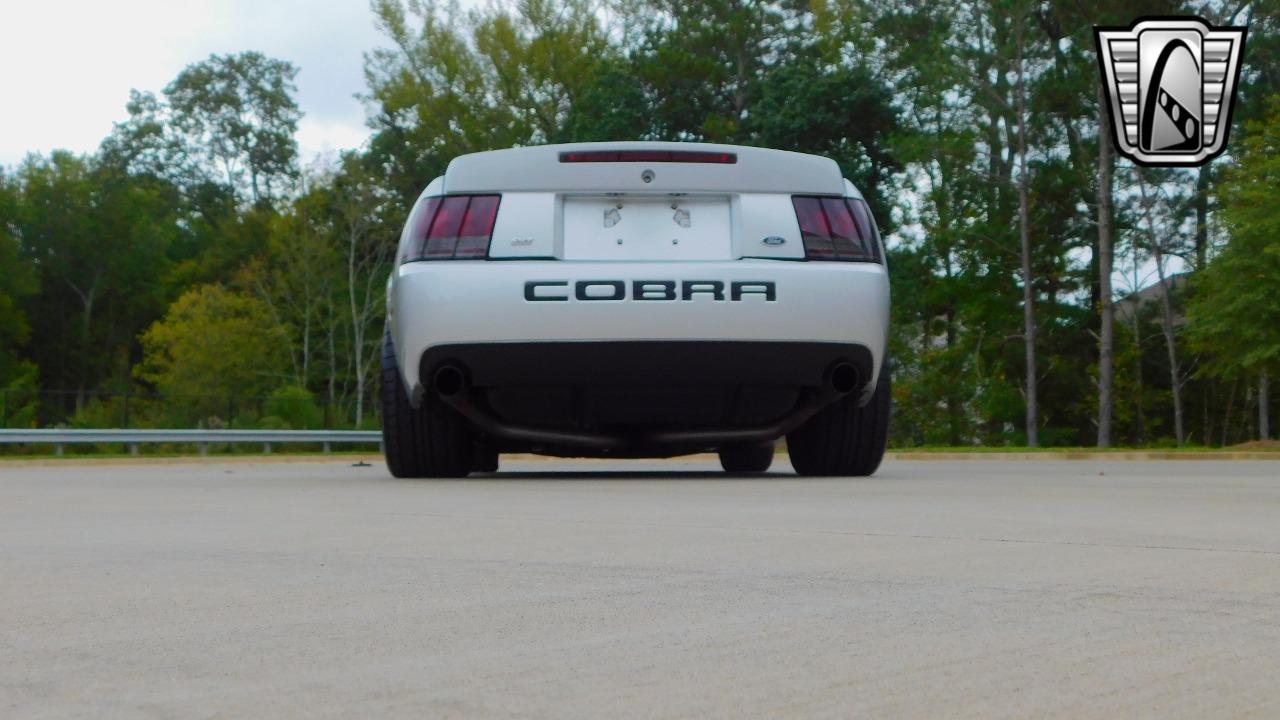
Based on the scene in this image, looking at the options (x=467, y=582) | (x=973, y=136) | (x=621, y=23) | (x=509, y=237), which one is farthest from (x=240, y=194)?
(x=467, y=582)

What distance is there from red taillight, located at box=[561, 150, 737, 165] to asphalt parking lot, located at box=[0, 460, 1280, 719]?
2.43 metres

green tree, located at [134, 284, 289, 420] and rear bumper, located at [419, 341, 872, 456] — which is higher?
green tree, located at [134, 284, 289, 420]

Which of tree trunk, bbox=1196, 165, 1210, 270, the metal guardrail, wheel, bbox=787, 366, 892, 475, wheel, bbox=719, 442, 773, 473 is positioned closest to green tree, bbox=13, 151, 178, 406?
tree trunk, bbox=1196, 165, 1210, 270

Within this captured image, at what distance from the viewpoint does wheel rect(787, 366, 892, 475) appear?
32.4 ft

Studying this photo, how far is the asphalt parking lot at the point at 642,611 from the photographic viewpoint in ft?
9.36

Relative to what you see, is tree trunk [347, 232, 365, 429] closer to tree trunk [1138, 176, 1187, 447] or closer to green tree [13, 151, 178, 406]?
green tree [13, 151, 178, 406]

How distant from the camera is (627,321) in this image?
8.84 meters

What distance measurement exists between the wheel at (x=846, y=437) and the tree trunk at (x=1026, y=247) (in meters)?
30.6

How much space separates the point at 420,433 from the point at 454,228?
134 centimetres

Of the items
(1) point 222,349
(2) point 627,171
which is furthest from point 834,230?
(1) point 222,349

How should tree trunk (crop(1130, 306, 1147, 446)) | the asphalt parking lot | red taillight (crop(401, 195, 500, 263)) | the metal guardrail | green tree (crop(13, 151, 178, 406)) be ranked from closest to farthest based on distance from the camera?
the asphalt parking lot, red taillight (crop(401, 195, 500, 263)), the metal guardrail, tree trunk (crop(1130, 306, 1147, 446)), green tree (crop(13, 151, 178, 406))

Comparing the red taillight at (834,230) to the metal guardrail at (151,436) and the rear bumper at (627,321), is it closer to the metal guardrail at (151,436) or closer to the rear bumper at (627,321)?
the rear bumper at (627,321)

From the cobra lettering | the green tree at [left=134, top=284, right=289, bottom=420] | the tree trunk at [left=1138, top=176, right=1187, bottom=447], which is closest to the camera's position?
the cobra lettering

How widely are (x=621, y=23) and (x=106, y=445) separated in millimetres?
23981
